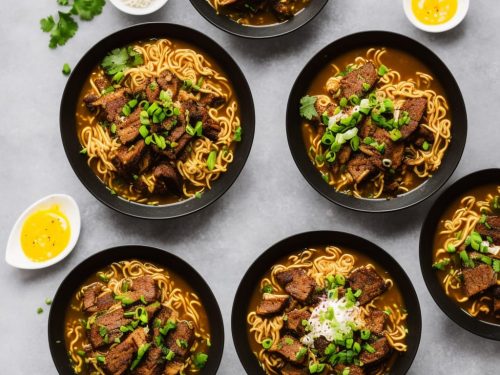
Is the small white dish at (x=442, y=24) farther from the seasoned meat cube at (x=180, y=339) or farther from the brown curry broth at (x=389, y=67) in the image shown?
the seasoned meat cube at (x=180, y=339)

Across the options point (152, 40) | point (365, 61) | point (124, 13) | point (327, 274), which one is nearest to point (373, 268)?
point (327, 274)

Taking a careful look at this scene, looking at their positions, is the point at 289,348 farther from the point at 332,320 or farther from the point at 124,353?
the point at 124,353

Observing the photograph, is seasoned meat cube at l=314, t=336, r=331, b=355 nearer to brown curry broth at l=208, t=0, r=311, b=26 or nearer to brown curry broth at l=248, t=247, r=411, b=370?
brown curry broth at l=248, t=247, r=411, b=370

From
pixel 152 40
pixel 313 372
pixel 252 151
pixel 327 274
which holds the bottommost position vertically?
pixel 313 372

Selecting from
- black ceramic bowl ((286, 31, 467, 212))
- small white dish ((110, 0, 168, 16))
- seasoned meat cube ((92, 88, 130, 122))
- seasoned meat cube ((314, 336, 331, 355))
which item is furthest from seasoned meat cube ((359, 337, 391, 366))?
small white dish ((110, 0, 168, 16))

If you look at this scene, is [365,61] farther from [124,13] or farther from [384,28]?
[124,13]

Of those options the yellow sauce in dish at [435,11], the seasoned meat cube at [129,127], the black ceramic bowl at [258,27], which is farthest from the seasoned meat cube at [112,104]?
the yellow sauce in dish at [435,11]
